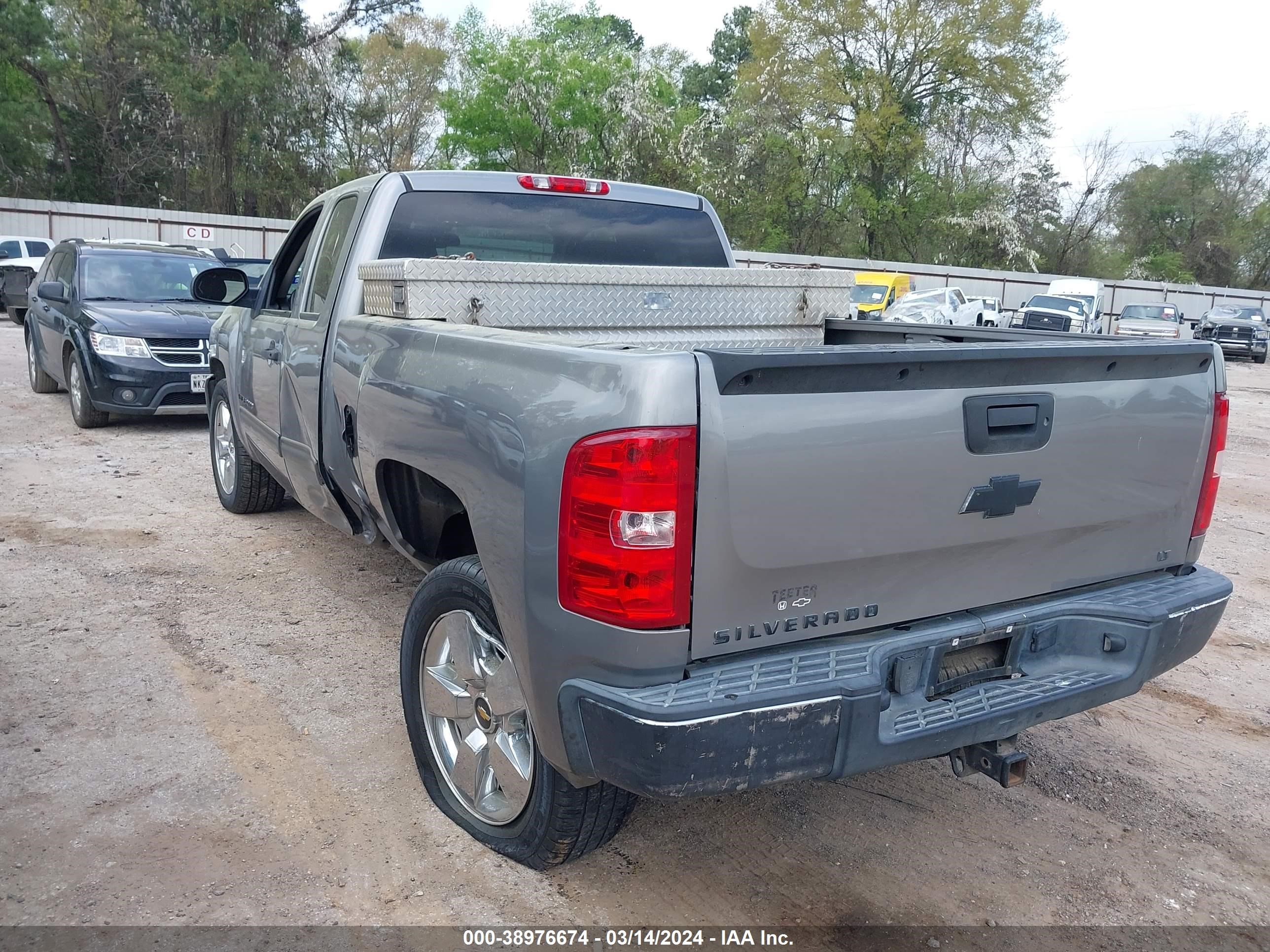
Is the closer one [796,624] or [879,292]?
[796,624]

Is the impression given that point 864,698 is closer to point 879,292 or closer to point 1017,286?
point 879,292

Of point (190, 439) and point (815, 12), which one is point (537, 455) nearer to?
point (190, 439)

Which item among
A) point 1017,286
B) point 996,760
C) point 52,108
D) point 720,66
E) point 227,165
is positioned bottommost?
point 996,760

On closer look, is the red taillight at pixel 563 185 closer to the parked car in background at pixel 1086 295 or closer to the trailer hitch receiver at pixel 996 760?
the trailer hitch receiver at pixel 996 760

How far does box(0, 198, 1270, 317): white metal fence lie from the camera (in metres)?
29.4

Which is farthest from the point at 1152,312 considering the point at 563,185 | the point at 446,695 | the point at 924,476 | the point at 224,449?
the point at 446,695

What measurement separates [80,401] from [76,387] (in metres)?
0.18

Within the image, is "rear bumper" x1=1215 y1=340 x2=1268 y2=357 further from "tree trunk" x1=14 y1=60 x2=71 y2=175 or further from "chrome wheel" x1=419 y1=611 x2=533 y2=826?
"tree trunk" x1=14 y1=60 x2=71 y2=175

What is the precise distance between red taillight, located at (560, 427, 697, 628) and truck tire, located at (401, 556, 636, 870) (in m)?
0.49

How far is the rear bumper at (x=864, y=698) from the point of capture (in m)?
2.22

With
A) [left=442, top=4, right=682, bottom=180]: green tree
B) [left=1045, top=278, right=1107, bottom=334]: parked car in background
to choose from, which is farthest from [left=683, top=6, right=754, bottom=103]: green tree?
[left=1045, top=278, right=1107, bottom=334]: parked car in background

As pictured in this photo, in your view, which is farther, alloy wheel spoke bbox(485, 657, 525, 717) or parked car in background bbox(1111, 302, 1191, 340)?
parked car in background bbox(1111, 302, 1191, 340)

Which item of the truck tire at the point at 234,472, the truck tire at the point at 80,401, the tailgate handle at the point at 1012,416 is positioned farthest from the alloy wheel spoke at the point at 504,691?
the truck tire at the point at 80,401

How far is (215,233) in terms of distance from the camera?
31.2m
